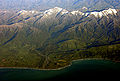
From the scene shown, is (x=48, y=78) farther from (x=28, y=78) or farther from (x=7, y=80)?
(x=7, y=80)

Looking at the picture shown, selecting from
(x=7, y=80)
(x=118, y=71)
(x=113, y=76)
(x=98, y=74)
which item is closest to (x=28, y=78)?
(x=7, y=80)

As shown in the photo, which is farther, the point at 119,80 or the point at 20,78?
the point at 20,78

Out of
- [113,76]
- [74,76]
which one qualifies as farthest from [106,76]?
[74,76]

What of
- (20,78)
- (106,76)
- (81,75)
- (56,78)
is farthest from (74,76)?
(20,78)

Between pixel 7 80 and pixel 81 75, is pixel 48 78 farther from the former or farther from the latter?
pixel 7 80

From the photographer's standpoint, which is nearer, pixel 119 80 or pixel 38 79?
pixel 119 80

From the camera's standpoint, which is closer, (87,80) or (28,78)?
(87,80)

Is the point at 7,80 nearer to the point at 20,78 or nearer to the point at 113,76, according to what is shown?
the point at 20,78
